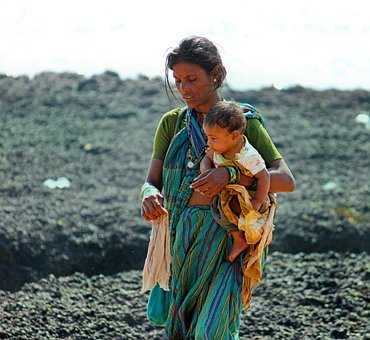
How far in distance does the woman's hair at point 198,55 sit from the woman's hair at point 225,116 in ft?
0.82

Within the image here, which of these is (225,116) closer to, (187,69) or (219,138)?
(219,138)

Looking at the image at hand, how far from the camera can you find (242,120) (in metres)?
4.26

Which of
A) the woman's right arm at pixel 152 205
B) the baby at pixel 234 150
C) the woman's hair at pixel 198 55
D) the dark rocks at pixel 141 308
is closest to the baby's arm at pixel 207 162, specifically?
the baby at pixel 234 150

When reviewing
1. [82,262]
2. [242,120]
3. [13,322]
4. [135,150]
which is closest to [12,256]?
[82,262]

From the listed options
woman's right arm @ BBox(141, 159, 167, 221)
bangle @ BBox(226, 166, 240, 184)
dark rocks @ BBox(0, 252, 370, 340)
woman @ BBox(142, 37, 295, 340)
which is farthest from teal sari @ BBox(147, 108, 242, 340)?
dark rocks @ BBox(0, 252, 370, 340)

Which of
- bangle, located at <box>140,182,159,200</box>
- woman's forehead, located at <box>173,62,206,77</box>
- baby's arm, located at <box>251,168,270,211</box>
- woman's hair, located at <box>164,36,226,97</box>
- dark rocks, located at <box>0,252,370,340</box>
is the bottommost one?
dark rocks, located at <box>0,252,370,340</box>

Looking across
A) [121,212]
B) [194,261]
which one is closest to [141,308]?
[121,212]

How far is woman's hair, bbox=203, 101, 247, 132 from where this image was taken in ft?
13.8

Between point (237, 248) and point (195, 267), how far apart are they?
208mm

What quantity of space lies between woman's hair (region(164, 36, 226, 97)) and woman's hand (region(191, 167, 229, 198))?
0.41 m

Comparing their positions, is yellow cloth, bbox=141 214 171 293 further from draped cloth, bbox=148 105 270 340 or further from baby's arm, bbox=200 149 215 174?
baby's arm, bbox=200 149 215 174

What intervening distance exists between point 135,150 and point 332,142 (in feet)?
6.66

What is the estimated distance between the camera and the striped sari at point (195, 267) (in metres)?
4.47

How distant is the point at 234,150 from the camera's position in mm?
4340
